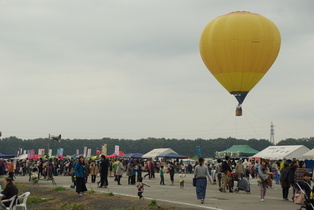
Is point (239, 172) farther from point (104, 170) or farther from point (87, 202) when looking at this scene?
point (87, 202)

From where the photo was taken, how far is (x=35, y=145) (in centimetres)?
18762

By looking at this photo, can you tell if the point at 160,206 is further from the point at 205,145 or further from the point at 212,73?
the point at 205,145

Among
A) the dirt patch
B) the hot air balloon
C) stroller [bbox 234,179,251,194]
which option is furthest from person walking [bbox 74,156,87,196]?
the hot air balloon

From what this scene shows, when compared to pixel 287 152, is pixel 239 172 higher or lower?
lower

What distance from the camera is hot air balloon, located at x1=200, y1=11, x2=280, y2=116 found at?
127ft

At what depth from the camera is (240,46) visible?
3900 cm

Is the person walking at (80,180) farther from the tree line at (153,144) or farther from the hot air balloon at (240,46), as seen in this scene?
the tree line at (153,144)

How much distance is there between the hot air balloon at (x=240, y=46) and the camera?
38.8 m

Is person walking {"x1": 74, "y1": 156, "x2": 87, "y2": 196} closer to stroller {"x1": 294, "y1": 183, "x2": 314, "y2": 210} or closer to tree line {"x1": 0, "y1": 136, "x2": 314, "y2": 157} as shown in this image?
stroller {"x1": 294, "y1": 183, "x2": 314, "y2": 210}

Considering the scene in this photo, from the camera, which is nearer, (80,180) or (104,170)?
(80,180)

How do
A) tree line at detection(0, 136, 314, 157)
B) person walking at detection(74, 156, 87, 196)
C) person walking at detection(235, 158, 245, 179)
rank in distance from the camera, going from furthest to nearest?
tree line at detection(0, 136, 314, 157) < person walking at detection(235, 158, 245, 179) < person walking at detection(74, 156, 87, 196)

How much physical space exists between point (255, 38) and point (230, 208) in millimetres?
23638

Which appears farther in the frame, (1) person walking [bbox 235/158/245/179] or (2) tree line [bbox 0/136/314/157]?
(2) tree line [bbox 0/136/314/157]

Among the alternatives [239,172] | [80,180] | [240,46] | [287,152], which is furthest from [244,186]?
[287,152]
